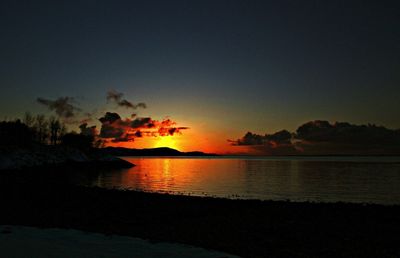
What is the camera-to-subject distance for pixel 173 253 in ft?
36.0

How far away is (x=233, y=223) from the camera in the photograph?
17.0m

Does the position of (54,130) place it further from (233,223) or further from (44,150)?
(233,223)

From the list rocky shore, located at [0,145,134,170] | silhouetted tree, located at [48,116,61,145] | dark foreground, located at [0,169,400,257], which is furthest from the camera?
silhouetted tree, located at [48,116,61,145]

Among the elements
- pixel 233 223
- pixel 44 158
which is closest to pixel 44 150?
pixel 44 158

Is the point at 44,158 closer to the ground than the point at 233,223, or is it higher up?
higher up

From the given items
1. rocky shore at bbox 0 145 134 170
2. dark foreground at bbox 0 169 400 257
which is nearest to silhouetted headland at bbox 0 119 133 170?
rocky shore at bbox 0 145 134 170

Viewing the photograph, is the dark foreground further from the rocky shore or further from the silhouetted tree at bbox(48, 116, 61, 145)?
the silhouetted tree at bbox(48, 116, 61, 145)

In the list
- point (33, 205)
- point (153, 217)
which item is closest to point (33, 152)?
point (33, 205)

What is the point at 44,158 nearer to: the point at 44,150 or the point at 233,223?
the point at 44,150

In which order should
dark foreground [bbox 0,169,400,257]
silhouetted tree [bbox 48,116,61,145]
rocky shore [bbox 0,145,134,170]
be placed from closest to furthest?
dark foreground [bbox 0,169,400,257], rocky shore [bbox 0,145,134,170], silhouetted tree [bbox 48,116,61,145]

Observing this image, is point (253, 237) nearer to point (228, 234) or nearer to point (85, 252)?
point (228, 234)

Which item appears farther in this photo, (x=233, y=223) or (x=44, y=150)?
(x=44, y=150)

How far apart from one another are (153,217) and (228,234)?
245 inches

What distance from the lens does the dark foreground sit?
1259 cm
